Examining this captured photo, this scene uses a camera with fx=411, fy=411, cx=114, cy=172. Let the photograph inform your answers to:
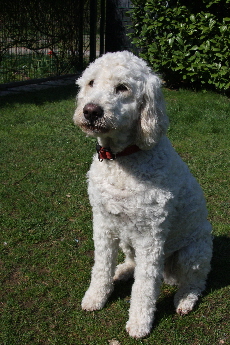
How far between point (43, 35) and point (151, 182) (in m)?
7.41

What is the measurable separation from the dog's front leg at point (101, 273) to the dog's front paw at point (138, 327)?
0.99 feet

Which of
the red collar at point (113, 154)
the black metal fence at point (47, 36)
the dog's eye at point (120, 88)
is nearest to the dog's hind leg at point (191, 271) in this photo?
the red collar at point (113, 154)

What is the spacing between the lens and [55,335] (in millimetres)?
2656

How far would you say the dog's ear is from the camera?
2.38 metres

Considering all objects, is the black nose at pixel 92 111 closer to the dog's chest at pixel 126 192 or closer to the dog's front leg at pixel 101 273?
the dog's chest at pixel 126 192

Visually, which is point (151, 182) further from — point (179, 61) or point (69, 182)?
point (179, 61)

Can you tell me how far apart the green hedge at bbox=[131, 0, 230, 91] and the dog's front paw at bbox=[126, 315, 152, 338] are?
18.7ft

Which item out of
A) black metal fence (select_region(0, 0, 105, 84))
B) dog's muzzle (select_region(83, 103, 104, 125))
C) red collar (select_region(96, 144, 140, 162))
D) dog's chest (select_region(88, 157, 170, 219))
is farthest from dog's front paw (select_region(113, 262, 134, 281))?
black metal fence (select_region(0, 0, 105, 84))

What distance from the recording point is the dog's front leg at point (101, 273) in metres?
2.78

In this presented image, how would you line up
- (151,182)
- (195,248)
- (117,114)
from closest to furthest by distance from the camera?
(117,114) → (151,182) → (195,248)

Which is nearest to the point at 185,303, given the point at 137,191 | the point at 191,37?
the point at 137,191

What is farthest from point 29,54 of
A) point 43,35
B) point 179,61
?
point 179,61

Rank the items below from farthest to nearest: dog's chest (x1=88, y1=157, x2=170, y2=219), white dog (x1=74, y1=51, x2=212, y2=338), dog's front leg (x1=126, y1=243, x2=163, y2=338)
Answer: dog's front leg (x1=126, y1=243, x2=163, y2=338)
dog's chest (x1=88, y1=157, x2=170, y2=219)
white dog (x1=74, y1=51, x2=212, y2=338)

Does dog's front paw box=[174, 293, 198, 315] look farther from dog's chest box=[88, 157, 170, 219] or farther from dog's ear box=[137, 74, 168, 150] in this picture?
dog's ear box=[137, 74, 168, 150]
